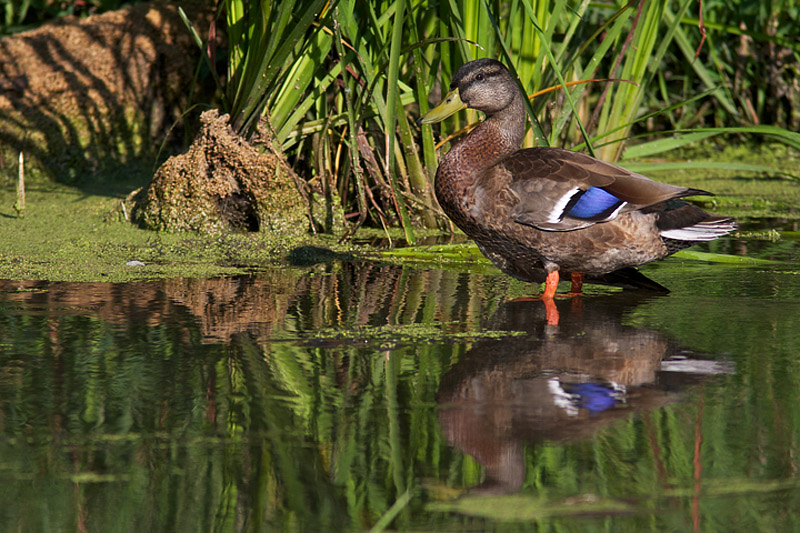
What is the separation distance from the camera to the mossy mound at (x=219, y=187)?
16.5 feet

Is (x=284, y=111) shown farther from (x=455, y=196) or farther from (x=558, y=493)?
(x=558, y=493)

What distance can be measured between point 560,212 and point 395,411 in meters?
1.47

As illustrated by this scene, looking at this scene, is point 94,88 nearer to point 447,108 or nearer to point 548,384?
point 447,108

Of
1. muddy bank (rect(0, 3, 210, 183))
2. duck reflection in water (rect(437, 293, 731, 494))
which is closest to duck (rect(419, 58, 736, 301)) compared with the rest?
duck reflection in water (rect(437, 293, 731, 494))

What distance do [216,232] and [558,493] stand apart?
3.45 metres

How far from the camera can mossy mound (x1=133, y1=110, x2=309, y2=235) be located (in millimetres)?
5043

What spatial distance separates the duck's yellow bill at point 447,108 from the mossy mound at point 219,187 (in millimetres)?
1114

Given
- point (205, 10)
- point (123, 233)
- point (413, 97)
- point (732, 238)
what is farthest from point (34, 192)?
point (732, 238)

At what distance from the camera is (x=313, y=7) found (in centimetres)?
430

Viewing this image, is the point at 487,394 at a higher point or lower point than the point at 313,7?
lower

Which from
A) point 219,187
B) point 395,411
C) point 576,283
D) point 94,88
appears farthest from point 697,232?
point 94,88

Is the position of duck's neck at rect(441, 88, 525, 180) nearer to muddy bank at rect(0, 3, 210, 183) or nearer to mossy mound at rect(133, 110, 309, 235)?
mossy mound at rect(133, 110, 309, 235)

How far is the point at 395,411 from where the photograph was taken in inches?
97.3

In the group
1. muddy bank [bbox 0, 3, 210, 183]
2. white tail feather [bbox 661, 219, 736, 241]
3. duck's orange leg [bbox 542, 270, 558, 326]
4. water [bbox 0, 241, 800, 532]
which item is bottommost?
water [bbox 0, 241, 800, 532]
